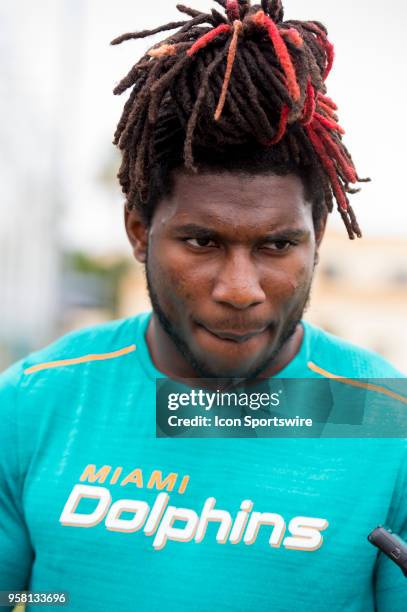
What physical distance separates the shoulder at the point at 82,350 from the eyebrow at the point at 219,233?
1.74ft

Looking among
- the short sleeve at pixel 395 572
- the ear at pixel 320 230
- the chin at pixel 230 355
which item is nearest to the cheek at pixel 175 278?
the chin at pixel 230 355

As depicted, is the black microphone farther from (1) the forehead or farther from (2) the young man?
(1) the forehead

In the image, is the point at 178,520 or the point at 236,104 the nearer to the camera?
the point at 236,104

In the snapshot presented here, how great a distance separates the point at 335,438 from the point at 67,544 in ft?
2.51

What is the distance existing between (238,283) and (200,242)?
0.17 metres

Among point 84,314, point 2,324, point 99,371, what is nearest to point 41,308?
point 2,324

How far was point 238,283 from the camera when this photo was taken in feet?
6.33

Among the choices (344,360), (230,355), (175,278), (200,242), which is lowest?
(344,360)

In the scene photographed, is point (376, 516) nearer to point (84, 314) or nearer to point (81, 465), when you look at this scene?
point (81, 465)

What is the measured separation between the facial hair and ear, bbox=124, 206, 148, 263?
13cm

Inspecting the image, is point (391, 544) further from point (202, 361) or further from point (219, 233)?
point (219, 233)
